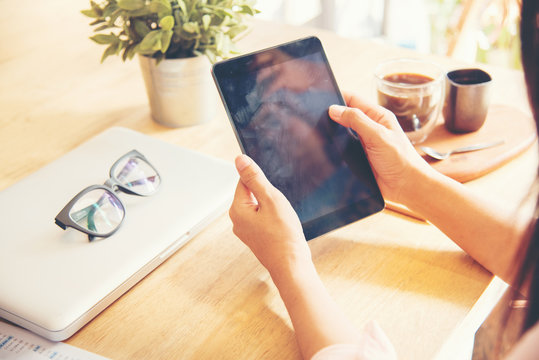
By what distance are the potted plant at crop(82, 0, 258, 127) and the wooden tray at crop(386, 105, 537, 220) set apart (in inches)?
17.1

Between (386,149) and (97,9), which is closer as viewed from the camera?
(386,149)

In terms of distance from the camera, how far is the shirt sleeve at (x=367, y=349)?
1.77 feet

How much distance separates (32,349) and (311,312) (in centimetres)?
36

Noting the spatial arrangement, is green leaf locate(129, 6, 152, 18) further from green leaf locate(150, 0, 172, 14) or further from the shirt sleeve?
the shirt sleeve

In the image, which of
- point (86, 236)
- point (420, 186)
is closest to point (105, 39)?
point (86, 236)

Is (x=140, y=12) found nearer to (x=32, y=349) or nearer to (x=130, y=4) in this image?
(x=130, y=4)

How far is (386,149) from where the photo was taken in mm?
795

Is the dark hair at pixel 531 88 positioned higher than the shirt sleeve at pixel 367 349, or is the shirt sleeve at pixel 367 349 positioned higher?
the dark hair at pixel 531 88

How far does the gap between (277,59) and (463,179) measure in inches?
15.3

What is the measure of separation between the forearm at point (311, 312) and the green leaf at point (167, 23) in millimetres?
491

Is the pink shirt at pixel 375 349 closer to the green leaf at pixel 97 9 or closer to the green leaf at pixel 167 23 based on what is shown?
the green leaf at pixel 167 23

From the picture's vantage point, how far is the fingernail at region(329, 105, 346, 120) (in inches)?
31.2

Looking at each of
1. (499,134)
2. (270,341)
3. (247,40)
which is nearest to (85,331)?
(270,341)

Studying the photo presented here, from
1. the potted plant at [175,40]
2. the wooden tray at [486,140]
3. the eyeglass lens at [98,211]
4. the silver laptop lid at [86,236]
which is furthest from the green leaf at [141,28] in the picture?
the wooden tray at [486,140]
